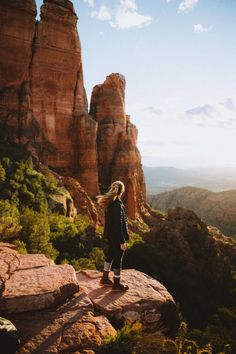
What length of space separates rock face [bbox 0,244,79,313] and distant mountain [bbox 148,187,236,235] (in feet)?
227

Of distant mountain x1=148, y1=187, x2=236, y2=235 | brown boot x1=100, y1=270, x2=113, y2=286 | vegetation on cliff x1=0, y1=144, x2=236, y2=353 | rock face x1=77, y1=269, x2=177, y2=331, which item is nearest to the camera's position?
rock face x1=77, y1=269, x2=177, y2=331

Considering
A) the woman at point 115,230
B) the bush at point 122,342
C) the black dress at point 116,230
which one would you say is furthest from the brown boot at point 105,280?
the bush at point 122,342

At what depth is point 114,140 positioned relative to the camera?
37.9 m

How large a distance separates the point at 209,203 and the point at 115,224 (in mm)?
88165

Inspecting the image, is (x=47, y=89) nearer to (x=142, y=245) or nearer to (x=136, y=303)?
(x=142, y=245)

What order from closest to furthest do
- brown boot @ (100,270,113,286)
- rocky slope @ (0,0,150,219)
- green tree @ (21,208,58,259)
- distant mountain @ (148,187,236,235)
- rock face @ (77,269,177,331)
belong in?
1. rock face @ (77,269,177,331)
2. brown boot @ (100,270,113,286)
3. green tree @ (21,208,58,259)
4. rocky slope @ (0,0,150,219)
5. distant mountain @ (148,187,236,235)

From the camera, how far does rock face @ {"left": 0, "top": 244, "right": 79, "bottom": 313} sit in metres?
5.12

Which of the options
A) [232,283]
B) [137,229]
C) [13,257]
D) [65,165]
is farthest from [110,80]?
[13,257]

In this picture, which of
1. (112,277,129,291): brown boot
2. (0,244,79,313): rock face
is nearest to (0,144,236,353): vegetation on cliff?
(112,277,129,291): brown boot

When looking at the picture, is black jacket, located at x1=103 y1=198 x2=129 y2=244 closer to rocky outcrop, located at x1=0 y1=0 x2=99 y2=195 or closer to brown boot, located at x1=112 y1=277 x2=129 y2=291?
brown boot, located at x1=112 y1=277 x2=129 y2=291

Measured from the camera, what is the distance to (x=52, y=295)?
5.38 metres

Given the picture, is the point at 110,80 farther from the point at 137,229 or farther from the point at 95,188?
the point at 137,229

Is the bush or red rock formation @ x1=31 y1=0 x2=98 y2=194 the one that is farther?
red rock formation @ x1=31 y1=0 x2=98 y2=194

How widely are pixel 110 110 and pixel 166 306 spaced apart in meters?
33.9
